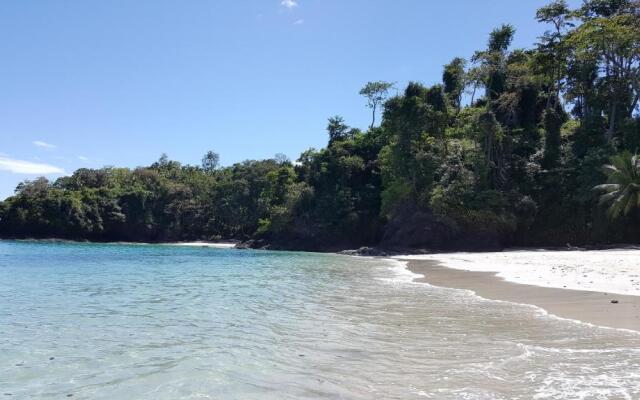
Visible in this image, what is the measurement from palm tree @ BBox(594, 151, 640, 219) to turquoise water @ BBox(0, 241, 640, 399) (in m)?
24.9

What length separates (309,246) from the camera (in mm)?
53688

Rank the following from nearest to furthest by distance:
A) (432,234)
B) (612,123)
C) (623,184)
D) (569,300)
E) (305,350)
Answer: (305,350)
(569,300)
(623,184)
(612,123)
(432,234)

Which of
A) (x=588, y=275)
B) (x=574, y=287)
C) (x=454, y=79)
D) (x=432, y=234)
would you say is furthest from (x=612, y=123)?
(x=574, y=287)

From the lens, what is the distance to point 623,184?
1229 inches

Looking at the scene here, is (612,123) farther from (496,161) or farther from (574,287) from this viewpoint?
(574,287)

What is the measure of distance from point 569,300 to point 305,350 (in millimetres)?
7373

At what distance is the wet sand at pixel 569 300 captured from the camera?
28.7 ft

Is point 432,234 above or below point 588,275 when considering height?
above

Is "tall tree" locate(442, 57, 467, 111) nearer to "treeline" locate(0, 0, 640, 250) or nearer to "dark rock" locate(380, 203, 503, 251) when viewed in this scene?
"treeline" locate(0, 0, 640, 250)

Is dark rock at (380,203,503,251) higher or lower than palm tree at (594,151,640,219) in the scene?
lower

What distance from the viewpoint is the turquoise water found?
17.2 feet

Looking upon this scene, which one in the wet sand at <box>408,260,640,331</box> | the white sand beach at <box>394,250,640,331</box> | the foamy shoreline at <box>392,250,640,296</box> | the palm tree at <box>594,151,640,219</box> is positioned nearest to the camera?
the wet sand at <box>408,260,640,331</box>

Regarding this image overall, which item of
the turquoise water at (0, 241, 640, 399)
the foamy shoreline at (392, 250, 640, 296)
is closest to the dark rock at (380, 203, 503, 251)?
the foamy shoreline at (392, 250, 640, 296)

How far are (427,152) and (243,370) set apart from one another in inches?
1592
